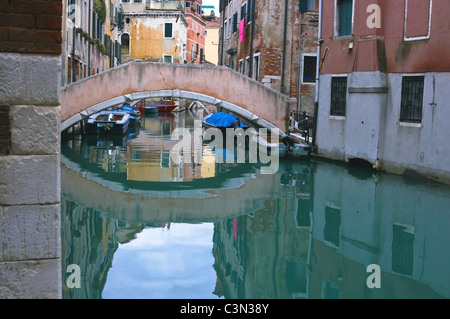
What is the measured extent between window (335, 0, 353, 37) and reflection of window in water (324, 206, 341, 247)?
616 cm

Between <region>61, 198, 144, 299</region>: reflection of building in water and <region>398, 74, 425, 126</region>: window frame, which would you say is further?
<region>398, 74, 425, 126</region>: window frame

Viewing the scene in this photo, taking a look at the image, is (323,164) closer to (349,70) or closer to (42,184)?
(349,70)

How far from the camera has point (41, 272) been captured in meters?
3.06

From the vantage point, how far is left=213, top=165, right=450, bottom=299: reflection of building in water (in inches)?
221

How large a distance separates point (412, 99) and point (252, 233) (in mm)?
6025

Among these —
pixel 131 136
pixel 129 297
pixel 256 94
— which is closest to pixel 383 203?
pixel 129 297

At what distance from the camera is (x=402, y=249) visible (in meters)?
7.21

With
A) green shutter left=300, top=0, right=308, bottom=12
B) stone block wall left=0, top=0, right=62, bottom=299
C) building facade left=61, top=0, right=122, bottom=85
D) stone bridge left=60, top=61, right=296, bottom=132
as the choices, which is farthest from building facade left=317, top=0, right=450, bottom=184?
stone block wall left=0, top=0, right=62, bottom=299

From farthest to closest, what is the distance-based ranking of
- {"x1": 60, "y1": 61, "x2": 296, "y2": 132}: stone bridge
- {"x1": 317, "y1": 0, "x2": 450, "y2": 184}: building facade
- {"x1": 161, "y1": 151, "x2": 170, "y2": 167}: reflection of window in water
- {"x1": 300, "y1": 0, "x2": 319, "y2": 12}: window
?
{"x1": 300, "y1": 0, "x2": 319, "y2": 12}: window → {"x1": 60, "y1": 61, "x2": 296, "y2": 132}: stone bridge → {"x1": 161, "y1": 151, "x2": 170, "y2": 167}: reflection of window in water → {"x1": 317, "y1": 0, "x2": 450, "y2": 184}: building facade

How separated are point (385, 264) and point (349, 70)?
8220 millimetres

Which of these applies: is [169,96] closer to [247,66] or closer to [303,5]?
[303,5]

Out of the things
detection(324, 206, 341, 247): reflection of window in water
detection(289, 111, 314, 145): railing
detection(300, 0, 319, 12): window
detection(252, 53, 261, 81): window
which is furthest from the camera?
detection(252, 53, 261, 81): window

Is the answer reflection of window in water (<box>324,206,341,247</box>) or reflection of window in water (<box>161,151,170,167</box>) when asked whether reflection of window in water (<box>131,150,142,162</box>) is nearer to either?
reflection of window in water (<box>161,151,170,167</box>)

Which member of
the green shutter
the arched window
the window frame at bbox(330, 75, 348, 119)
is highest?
the arched window
